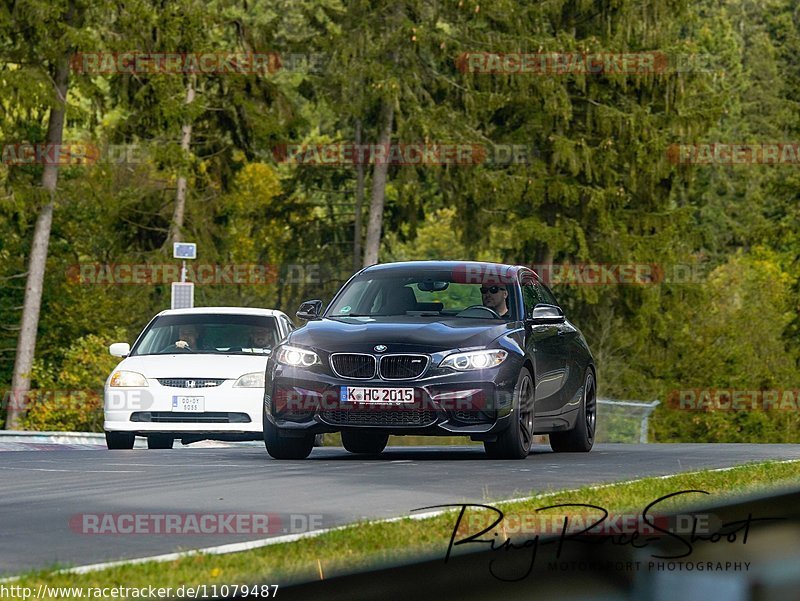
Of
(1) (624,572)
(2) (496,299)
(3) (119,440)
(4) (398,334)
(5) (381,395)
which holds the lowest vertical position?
(3) (119,440)

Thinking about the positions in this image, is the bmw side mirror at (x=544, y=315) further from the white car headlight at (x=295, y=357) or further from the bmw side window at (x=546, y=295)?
the white car headlight at (x=295, y=357)

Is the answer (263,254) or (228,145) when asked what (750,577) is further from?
(263,254)

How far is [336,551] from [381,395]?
22.0 feet

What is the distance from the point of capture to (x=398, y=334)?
1403 cm

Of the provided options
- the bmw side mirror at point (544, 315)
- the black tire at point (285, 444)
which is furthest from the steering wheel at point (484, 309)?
the black tire at point (285, 444)

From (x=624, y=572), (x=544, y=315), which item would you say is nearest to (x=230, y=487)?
(x=544, y=315)

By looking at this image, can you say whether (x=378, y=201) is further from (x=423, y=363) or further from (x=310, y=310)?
(x=423, y=363)

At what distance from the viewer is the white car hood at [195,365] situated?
18.9m

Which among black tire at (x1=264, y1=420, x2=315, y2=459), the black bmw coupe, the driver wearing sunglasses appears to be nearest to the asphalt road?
black tire at (x1=264, y1=420, x2=315, y2=459)

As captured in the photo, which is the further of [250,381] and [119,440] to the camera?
[119,440]

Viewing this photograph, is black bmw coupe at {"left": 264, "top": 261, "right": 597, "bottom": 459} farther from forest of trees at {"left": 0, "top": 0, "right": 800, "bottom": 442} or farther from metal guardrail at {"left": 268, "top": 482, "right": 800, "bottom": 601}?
forest of trees at {"left": 0, "top": 0, "right": 800, "bottom": 442}

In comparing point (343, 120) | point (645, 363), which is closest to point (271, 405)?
point (343, 120)

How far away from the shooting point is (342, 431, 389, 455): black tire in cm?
1664

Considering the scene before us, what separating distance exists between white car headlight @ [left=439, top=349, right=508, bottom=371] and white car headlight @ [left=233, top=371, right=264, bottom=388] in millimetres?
5353
